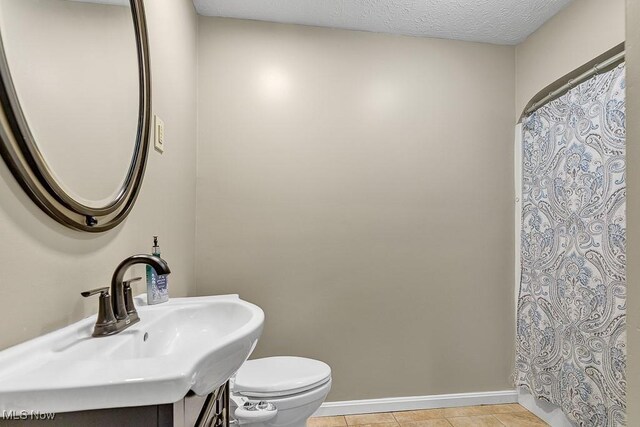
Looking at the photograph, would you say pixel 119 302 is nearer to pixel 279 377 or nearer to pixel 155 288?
pixel 155 288

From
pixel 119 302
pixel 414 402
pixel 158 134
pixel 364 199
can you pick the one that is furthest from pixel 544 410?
pixel 158 134

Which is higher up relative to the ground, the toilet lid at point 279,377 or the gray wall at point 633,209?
the gray wall at point 633,209

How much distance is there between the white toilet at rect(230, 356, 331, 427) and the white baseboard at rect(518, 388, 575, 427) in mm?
1413

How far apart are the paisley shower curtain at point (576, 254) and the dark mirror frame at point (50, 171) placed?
6.59 ft

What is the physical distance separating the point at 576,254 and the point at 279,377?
1.61 meters

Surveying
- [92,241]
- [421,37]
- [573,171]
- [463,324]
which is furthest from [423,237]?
[92,241]

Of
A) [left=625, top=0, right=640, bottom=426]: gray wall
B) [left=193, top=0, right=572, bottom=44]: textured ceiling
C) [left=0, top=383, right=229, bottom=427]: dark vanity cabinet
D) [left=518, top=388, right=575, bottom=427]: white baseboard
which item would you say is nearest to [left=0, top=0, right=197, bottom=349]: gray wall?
[left=0, top=383, right=229, bottom=427]: dark vanity cabinet

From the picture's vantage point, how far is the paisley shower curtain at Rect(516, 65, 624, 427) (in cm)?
169

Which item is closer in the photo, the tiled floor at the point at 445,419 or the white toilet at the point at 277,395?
the white toilet at the point at 277,395

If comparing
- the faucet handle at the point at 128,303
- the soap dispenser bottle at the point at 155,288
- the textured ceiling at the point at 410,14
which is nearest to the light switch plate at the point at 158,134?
the soap dispenser bottle at the point at 155,288

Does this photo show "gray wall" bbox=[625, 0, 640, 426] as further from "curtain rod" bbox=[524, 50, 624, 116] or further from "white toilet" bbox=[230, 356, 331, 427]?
"curtain rod" bbox=[524, 50, 624, 116]

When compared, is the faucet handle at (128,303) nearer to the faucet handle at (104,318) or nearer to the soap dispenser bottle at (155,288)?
the faucet handle at (104,318)

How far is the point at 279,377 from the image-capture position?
5.24 ft

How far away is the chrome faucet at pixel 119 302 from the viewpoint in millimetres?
868
